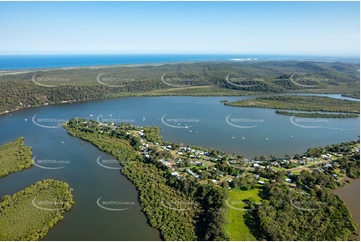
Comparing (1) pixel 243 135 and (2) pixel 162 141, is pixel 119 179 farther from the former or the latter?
(1) pixel 243 135

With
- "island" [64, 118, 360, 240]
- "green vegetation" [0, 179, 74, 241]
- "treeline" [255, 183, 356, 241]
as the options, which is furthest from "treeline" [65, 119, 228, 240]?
"green vegetation" [0, 179, 74, 241]

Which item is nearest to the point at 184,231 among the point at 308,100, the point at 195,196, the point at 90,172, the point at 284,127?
the point at 195,196
